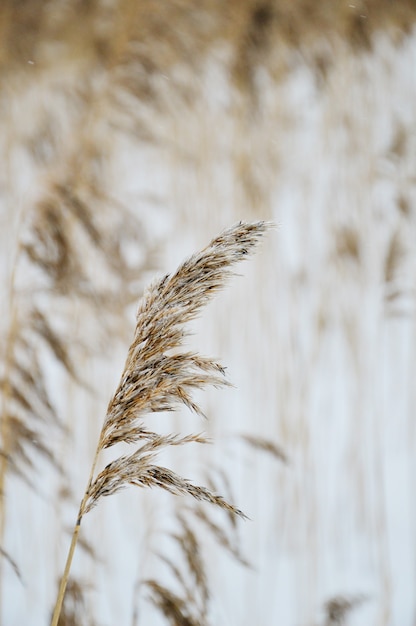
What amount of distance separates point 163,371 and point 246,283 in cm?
272

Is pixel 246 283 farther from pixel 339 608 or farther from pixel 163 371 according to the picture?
pixel 163 371

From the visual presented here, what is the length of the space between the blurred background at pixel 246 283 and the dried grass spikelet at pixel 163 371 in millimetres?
948

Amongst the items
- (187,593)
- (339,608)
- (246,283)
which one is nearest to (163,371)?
(187,593)

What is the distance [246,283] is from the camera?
3381 millimetres

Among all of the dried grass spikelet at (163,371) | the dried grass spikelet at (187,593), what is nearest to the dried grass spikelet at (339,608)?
the dried grass spikelet at (187,593)

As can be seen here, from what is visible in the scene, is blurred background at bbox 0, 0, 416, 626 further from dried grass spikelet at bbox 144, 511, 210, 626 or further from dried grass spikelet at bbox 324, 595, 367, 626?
dried grass spikelet at bbox 144, 511, 210, 626

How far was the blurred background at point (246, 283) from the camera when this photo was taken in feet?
7.61

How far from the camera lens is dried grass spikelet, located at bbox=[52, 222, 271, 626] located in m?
0.67

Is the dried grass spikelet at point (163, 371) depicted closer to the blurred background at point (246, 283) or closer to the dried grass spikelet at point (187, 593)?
the dried grass spikelet at point (187, 593)

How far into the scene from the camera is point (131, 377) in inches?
27.2

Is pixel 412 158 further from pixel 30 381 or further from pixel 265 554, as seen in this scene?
pixel 30 381

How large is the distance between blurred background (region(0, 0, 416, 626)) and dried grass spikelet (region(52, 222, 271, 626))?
0.95m

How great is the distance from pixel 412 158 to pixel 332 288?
70cm

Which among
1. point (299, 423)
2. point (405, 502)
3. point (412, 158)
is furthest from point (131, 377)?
point (405, 502)
